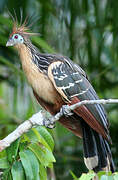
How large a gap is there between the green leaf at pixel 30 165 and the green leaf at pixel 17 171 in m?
0.05

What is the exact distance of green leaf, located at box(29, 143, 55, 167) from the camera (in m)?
2.44

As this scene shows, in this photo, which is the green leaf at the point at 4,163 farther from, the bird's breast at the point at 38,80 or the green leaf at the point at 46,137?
the bird's breast at the point at 38,80

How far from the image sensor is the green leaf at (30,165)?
2288 millimetres

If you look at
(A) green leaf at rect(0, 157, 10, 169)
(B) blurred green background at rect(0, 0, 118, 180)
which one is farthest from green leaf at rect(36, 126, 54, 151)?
(B) blurred green background at rect(0, 0, 118, 180)

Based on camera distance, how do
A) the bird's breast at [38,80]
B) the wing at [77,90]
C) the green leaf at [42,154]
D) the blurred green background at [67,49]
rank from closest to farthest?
the green leaf at [42,154]
the wing at [77,90]
the bird's breast at [38,80]
the blurred green background at [67,49]

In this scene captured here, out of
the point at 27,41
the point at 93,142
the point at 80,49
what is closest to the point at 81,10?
the point at 80,49

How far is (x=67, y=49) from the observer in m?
4.45

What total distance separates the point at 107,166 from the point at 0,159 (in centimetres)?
101

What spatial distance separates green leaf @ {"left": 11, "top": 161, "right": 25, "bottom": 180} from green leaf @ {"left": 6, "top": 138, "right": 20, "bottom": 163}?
0.12ft

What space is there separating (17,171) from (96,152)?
959 millimetres

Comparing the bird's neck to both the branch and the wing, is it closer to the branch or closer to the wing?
the wing

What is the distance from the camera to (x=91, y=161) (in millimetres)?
3115

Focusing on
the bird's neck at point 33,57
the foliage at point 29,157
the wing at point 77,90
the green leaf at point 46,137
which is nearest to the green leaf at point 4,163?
the foliage at point 29,157

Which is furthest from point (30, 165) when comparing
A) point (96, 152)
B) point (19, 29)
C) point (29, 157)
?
point (19, 29)
